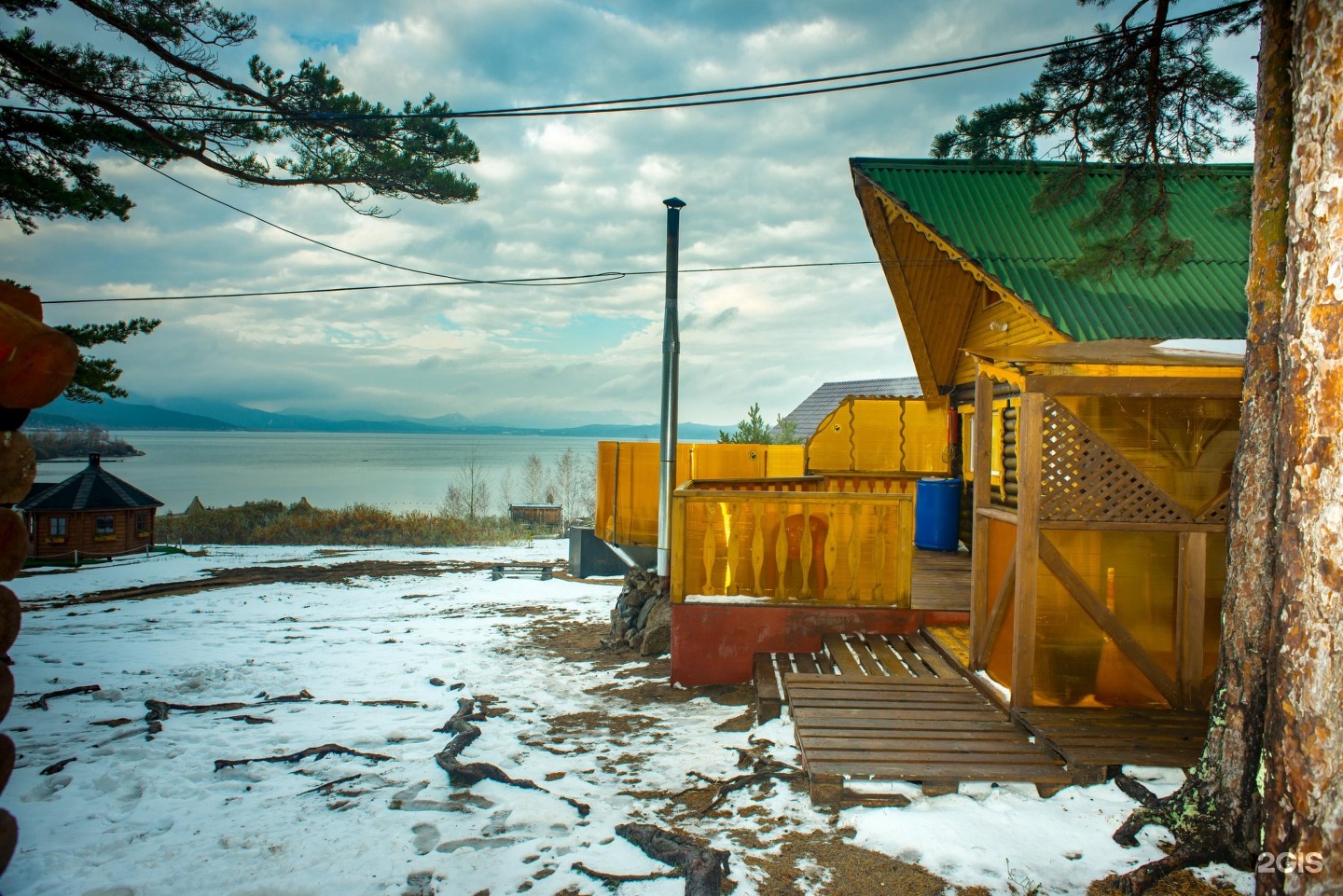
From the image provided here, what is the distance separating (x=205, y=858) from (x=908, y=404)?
12.3 metres

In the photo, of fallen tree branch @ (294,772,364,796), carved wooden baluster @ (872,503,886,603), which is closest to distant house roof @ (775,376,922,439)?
carved wooden baluster @ (872,503,886,603)

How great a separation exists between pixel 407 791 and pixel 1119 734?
4.31 meters

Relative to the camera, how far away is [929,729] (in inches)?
176

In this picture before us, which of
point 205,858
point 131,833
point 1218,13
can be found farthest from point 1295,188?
point 131,833

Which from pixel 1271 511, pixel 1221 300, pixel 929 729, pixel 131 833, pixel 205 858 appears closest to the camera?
pixel 1271 511

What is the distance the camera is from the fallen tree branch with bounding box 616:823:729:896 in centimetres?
313

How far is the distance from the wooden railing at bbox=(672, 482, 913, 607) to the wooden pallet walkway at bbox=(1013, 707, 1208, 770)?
215cm

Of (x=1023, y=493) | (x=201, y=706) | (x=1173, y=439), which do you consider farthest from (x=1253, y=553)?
(x=201, y=706)

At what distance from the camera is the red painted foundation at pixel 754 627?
6609 millimetres

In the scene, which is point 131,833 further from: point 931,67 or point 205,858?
point 931,67

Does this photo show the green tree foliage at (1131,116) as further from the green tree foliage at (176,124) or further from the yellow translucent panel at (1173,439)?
the green tree foliage at (176,124)

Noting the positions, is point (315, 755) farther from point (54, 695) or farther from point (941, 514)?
point (941, 514)

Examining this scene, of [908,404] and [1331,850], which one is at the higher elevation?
[908,404]

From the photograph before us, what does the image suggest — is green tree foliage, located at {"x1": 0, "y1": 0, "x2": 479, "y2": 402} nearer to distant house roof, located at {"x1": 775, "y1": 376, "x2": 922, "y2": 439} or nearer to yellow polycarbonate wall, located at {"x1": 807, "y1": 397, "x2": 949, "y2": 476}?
yellow polycarbonate wall, located at {"x1": 807, "y1": 397, "x2": 949, "y2": 476}
